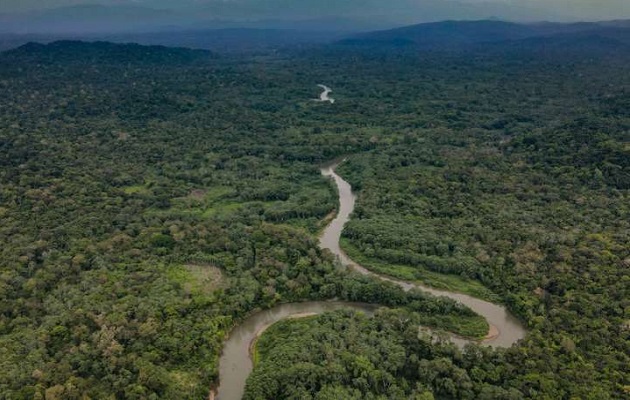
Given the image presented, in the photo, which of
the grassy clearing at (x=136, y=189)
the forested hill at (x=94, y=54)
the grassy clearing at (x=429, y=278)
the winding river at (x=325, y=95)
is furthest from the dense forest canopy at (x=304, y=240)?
the forested hill at (x=94, y=54)

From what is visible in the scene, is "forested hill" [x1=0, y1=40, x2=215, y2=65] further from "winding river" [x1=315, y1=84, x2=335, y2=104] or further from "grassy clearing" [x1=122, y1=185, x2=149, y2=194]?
"grassy clearing" [x1=122, y1=185, x2=149, y2=194]

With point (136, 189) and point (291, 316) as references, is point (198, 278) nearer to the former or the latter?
point (291, 316)

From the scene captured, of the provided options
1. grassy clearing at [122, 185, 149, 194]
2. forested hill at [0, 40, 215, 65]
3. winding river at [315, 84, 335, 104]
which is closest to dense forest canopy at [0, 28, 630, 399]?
grassy clearing at [122, 185, 149, 194]

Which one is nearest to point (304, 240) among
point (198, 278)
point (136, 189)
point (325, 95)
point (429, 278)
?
point (198, 278)

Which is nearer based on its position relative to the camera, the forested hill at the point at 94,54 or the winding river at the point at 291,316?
→ the winding river at the point at 291,316

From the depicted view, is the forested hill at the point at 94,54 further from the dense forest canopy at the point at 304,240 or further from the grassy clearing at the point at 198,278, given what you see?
the grassy clearing at the point at 198,278

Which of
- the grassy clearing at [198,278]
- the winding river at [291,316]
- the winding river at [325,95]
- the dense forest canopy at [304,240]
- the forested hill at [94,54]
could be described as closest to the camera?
the dense forest canopy at [304,240]
